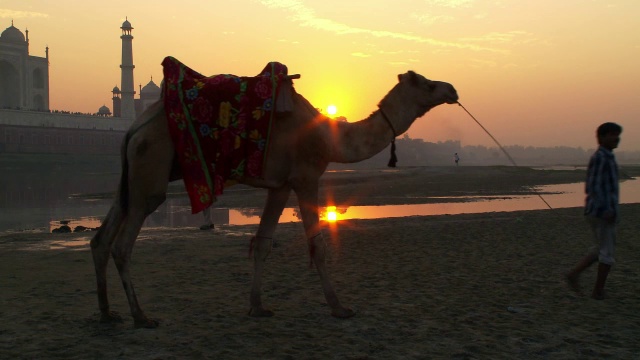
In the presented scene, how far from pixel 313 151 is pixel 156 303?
2447 millimetres

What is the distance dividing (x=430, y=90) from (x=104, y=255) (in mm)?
3641

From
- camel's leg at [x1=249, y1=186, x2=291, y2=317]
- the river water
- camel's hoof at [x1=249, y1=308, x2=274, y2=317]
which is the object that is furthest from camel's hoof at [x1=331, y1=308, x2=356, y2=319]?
the river water

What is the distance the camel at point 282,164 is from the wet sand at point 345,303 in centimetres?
46

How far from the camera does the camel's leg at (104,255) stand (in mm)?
5777

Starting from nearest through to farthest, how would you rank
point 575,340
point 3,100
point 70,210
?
1. point 575,340
2. point 70,210
3. point 3,100

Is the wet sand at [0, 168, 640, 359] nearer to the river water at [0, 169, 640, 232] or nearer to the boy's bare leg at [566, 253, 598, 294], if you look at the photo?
the boy's bare leg at [566, 253, 598, 294]

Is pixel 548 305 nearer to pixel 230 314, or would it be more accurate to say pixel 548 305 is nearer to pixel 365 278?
pixel 365 278

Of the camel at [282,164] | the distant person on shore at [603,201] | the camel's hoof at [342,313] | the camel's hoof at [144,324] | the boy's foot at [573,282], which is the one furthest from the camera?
the boy's foot at [573,282]

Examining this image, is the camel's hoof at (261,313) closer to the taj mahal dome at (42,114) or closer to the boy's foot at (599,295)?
Answer: the boy's foot at (599,295)

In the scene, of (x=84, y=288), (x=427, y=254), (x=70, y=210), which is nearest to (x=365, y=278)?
(x=427, y=254)

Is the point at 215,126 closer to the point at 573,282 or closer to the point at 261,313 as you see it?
the point at 261,313

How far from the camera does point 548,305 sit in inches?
251

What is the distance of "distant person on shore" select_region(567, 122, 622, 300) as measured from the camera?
21.3 ft

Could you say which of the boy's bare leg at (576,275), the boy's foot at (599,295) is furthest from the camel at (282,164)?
the boy's foot at (599,295)
